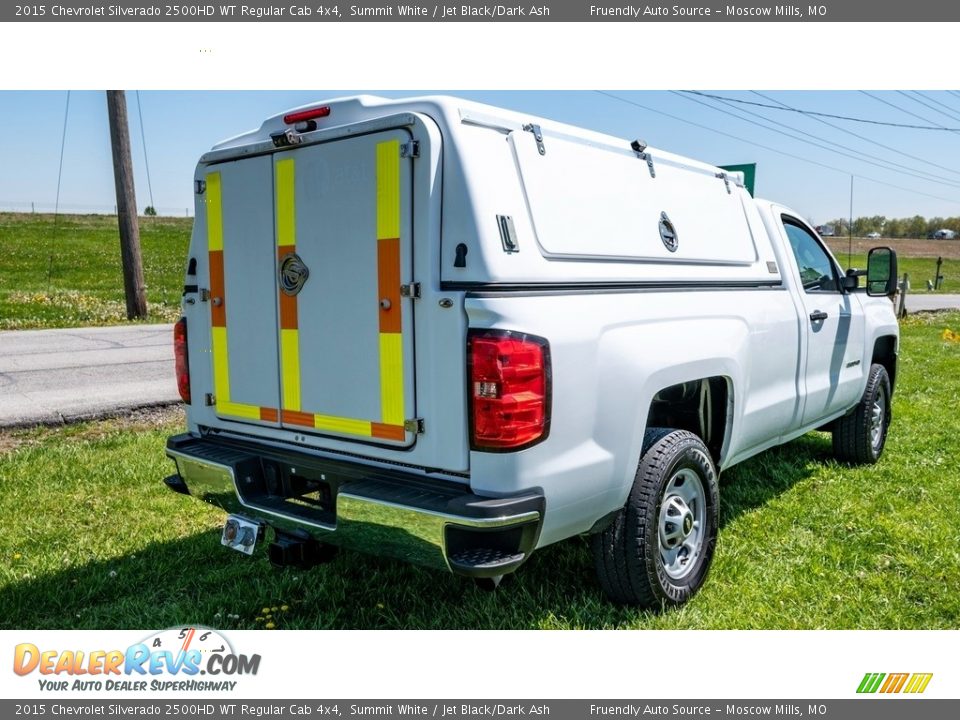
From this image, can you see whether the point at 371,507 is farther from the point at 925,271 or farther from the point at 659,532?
the point at 925,271

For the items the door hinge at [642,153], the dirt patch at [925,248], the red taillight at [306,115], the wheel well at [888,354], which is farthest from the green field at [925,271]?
the red taillight at [306,115]

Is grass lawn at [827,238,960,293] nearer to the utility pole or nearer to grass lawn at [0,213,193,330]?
grass lawn at [0,213,193,330]

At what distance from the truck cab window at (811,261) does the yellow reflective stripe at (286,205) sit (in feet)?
11.0

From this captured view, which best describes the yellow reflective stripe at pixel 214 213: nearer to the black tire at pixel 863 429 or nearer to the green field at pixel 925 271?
the black tire at pixel 863 429

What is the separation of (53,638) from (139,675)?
54 cm

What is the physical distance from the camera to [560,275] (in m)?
3.20

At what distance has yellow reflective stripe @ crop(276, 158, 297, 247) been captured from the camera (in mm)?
3541

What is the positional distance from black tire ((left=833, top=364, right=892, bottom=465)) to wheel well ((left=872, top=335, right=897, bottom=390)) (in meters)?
0.32

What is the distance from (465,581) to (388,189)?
2.01 metres

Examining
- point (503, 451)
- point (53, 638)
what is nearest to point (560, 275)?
point (503, 451)

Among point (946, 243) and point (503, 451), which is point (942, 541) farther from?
point (946, 243)

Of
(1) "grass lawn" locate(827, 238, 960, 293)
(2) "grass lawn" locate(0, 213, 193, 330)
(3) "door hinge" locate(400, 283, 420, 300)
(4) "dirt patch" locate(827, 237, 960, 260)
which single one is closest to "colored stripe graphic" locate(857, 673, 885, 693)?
(3) "door hinge" locate(400, 283, 420, 300)

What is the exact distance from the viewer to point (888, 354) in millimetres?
6781

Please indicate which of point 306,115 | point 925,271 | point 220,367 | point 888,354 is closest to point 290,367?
point 220,367
